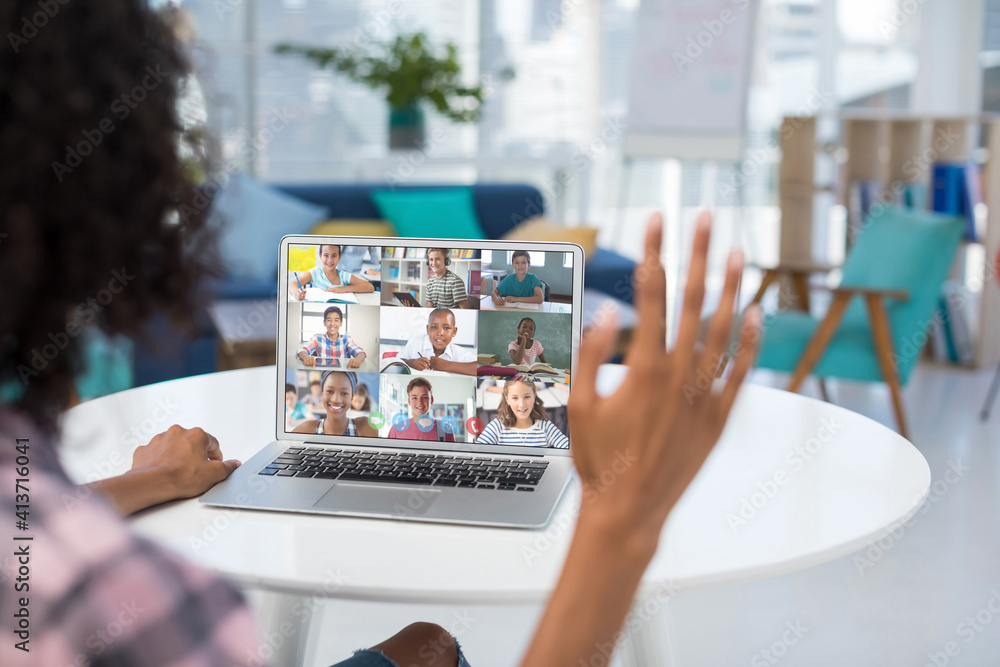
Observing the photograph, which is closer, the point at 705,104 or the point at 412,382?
the point at 412,382

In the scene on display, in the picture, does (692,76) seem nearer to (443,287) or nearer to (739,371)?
(443,287)

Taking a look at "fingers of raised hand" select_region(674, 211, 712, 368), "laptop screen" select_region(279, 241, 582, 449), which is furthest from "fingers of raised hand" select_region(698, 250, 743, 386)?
"laptop screen" select_region(279, 241, 582, 449)

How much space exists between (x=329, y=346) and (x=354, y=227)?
3.29 meters

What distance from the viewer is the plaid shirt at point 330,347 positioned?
1.20 m

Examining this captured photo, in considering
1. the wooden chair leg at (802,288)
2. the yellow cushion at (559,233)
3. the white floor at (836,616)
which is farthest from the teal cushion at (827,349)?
the yellow cushion at (559,233)

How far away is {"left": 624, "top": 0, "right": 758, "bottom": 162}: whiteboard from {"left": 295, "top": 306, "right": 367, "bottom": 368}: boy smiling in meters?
4.57

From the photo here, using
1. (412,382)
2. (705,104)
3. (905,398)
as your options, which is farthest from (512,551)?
(705,104)

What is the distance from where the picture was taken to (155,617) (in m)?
0.44

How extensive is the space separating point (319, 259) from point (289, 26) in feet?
16.8

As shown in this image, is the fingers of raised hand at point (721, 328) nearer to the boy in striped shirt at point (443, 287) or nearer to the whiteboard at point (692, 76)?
the boy in striped shirt at point (443, 287)

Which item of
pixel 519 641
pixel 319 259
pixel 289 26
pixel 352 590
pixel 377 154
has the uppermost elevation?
pixel 289 26

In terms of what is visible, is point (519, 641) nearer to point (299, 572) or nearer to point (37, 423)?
point (299, 572)

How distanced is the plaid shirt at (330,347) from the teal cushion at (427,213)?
3.18 m

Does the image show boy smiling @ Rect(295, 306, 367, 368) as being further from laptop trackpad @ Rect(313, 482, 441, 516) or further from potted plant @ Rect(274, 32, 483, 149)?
potted plant @ Rect(274, 32, 483, 149)
